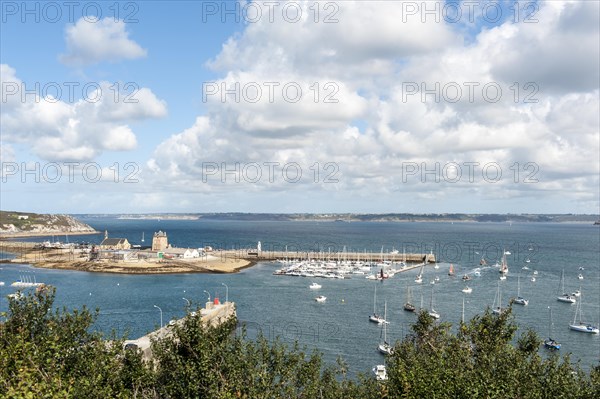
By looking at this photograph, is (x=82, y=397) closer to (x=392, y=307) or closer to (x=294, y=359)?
(x=294, y=359)

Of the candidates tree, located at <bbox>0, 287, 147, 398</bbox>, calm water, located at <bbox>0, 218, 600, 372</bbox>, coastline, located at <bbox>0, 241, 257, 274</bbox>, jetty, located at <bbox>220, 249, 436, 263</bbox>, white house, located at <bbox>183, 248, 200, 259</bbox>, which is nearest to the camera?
tree, located at <bbox>0, 287, 147, 398</bbox>

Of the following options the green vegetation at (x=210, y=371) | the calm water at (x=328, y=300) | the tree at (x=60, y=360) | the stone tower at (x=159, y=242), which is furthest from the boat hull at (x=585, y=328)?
the stone tower at (x=159, y=242)

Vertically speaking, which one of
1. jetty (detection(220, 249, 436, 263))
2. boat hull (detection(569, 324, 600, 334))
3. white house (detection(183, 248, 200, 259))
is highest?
white house (detection(183, 248, 200, 259))

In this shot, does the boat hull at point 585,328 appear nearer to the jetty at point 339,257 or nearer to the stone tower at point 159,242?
the jetty at point 339,257

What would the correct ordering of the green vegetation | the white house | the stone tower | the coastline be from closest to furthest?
the green vegetation
the coastline
the white house
the stone tower

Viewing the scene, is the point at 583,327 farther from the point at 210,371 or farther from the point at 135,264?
the point at 135,264

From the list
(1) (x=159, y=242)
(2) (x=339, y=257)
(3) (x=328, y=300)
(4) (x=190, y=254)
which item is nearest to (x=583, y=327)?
(3) (x=328, y=300)

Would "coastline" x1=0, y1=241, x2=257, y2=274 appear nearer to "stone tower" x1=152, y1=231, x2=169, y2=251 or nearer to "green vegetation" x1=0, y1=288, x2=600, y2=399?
"stone tower" x1=152, y1=231, x2=169, y2=251

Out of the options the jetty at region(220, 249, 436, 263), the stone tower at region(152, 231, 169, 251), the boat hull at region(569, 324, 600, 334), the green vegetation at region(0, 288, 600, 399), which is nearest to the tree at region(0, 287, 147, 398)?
the green vegetation at region(0, 288, 600, 399)

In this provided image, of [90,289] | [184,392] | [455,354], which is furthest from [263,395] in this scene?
[90,289]
